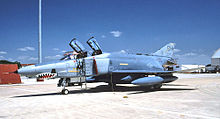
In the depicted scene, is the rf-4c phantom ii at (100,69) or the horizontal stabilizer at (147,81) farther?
the horizontal stabilizer at (147,81)

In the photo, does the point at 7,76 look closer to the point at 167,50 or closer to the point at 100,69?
the point at 100,69

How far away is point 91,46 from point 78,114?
→ 811 cm

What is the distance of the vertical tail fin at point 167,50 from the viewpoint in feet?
58.7

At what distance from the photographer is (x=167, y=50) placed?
1827 centimetres

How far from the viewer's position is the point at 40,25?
22938 mm

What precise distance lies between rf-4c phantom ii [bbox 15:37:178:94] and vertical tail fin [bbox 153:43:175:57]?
2047 millimetres

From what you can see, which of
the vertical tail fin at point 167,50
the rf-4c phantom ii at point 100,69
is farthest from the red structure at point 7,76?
the vertical tail fin at point 167,50

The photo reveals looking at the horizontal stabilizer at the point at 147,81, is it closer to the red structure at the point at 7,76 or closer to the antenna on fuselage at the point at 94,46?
the antenna on fuselage at the point at 94,46

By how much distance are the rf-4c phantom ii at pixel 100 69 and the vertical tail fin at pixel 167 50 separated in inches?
80.6

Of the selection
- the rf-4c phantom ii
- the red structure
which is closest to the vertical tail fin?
the rf-4c phantom ii

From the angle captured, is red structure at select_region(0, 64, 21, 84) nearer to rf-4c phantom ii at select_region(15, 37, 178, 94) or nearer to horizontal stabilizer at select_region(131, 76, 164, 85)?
rf-4c phantom ii at select_region(15, 37, 178, 94)

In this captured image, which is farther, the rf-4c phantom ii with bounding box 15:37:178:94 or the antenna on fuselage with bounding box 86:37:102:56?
the antenna on fuselage with bounding box 86:37:102:56

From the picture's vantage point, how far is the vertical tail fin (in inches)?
704

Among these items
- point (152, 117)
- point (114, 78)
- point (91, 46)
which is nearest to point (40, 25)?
point (91, 46)
